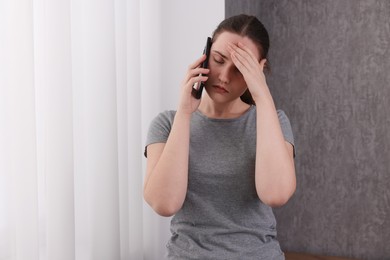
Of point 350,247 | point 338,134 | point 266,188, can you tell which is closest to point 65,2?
point 266,188

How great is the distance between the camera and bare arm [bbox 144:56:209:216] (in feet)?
3.31

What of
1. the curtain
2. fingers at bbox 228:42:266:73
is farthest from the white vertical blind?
fingers at bbox 228:42:266:73

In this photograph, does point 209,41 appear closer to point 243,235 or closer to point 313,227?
point 243,235

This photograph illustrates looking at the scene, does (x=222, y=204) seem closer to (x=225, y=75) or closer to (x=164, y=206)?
(x=164, y=206)

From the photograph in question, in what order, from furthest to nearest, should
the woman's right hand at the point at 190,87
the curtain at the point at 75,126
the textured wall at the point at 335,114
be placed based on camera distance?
1. the textured wall at the point at 335,114
2. the woman's right hand at the point at 190,87
3. the curtain at the point at 75,126

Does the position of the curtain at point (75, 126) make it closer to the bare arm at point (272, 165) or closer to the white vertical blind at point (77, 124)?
the white vertical blind at point (77, 124)

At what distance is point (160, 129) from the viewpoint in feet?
3.67

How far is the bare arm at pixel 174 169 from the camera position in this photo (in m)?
1.01

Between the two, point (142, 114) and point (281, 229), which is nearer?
point (142, 114)

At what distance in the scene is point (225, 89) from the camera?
109cm

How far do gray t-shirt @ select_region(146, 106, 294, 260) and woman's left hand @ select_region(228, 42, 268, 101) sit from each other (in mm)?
118

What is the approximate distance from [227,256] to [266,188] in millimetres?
186

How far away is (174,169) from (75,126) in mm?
342

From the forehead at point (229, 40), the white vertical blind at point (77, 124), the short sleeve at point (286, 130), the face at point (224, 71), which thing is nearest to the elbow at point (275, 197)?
the short sleeve at point (286, 130)
